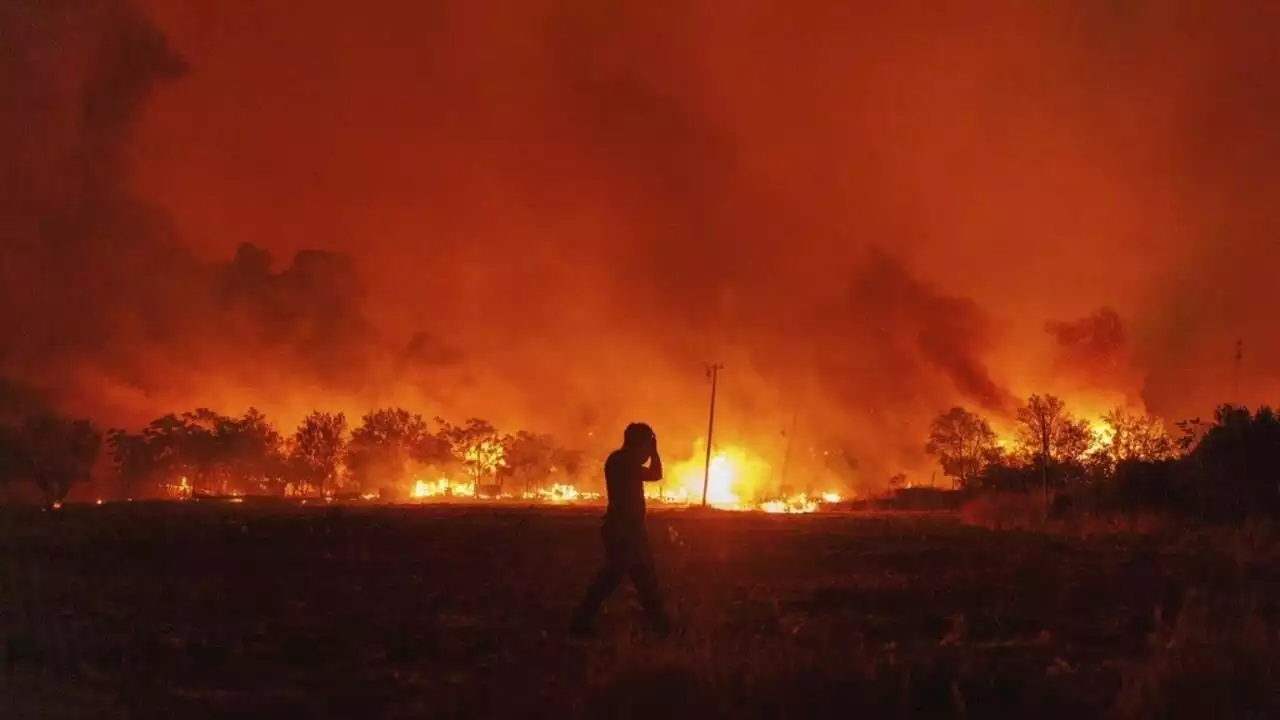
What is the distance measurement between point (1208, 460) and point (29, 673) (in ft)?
94.6

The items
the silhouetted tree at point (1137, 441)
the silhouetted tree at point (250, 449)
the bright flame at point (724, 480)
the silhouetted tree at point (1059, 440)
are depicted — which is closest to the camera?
the silhouetted tree at point (1137, 441)

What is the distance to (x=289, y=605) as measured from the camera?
45.4ft

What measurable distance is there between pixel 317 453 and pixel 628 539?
8455 cm

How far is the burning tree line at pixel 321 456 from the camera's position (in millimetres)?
90188

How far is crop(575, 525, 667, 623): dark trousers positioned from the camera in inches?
419

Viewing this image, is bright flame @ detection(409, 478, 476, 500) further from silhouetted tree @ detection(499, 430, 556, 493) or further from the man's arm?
the man's arm

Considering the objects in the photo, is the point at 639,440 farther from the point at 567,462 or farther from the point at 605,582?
the point at 567,462

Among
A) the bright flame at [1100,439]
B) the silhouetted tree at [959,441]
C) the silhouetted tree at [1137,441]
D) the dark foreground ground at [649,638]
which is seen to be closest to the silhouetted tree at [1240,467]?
the dark foreground ground at [649,638]

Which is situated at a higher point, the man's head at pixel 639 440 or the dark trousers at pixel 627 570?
the man's head at pixel 639 440

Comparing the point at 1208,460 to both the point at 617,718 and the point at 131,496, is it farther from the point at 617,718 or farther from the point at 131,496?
the point at 131,496

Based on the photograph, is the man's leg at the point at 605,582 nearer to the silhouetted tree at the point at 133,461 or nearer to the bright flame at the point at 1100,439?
the bright flame at the point at 1100,439

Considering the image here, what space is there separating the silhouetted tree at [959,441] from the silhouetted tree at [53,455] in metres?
61.3

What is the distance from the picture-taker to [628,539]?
10.7 m

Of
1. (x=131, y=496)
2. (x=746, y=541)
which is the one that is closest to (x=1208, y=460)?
(x=746, y=541)
